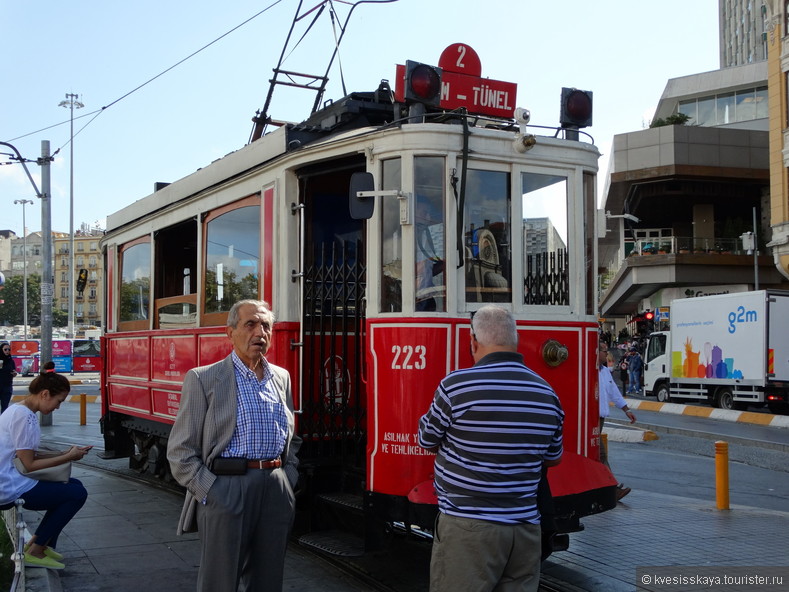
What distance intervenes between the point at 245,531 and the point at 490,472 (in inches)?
52.4

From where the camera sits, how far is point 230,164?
7926 mm

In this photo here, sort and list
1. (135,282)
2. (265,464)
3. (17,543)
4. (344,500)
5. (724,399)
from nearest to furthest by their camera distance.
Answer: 1. (265,464)
2. (17,543)
3. (344,500)
4. (135,282)
5. (724,399)

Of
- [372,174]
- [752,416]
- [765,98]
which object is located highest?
[765,98]

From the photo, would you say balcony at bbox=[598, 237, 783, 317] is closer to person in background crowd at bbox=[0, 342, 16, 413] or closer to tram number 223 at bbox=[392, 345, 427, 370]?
person in background crowd at bbox=[0, 342, 16, 413]

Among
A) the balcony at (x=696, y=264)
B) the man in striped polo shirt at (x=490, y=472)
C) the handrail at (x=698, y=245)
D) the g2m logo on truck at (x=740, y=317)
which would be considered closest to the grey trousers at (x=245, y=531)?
the man in striped polo shirt at (x=490, y=472)

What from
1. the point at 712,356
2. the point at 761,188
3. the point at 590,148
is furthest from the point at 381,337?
the point at 761,188

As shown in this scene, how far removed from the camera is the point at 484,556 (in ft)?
11.5

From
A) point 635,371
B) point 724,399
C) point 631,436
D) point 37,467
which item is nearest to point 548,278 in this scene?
point 37,467

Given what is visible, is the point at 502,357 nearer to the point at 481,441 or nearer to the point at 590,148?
the point at 481,441

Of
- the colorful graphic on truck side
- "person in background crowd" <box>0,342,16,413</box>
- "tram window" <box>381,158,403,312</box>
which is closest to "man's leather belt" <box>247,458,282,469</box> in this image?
"tram window" <box>381,158,403,312</box>

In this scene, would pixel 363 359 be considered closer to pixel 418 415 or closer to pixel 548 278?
pixel 418 415

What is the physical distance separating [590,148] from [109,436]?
7834mm

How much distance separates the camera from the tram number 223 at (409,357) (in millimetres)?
5695

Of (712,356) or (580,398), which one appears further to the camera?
(712,356)
